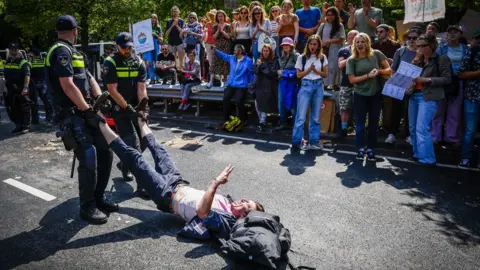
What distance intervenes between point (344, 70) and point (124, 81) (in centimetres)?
479

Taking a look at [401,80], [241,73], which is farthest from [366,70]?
[241,73]

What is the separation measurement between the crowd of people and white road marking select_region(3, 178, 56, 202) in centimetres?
457

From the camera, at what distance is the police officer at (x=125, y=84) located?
5.34 m

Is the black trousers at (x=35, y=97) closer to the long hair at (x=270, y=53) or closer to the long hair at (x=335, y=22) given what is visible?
the long hair at (x=270, y=53)

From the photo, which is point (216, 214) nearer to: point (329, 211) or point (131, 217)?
point (131, 217)

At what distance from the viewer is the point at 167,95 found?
12.3 meters

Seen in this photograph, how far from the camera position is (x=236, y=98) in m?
9.82

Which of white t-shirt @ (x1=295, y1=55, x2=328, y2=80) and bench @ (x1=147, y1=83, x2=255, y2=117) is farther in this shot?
bench @ (x1=147, y1=83, x2=255, y2=117)

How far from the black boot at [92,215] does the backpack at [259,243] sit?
1602 millimetres

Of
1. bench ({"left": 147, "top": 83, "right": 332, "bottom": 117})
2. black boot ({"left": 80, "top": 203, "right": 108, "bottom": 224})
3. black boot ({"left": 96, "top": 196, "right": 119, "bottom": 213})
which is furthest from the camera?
bench ({"left": 147, "top": 83, "right": 332, "bottom": 117})

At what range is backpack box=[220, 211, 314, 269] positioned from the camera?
3510 mm

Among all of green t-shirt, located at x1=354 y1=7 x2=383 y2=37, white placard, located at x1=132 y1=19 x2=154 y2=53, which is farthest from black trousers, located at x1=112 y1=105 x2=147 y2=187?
white placard, located at x1=132 y1=19 x2=154 y2=53

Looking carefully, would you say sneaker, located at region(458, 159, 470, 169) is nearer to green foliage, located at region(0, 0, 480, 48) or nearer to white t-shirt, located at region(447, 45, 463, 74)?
white t-shirt, located at region(447, 45, 463, 74)

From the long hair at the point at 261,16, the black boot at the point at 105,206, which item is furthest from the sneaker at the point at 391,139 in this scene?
the black boot at the point at 105,206
